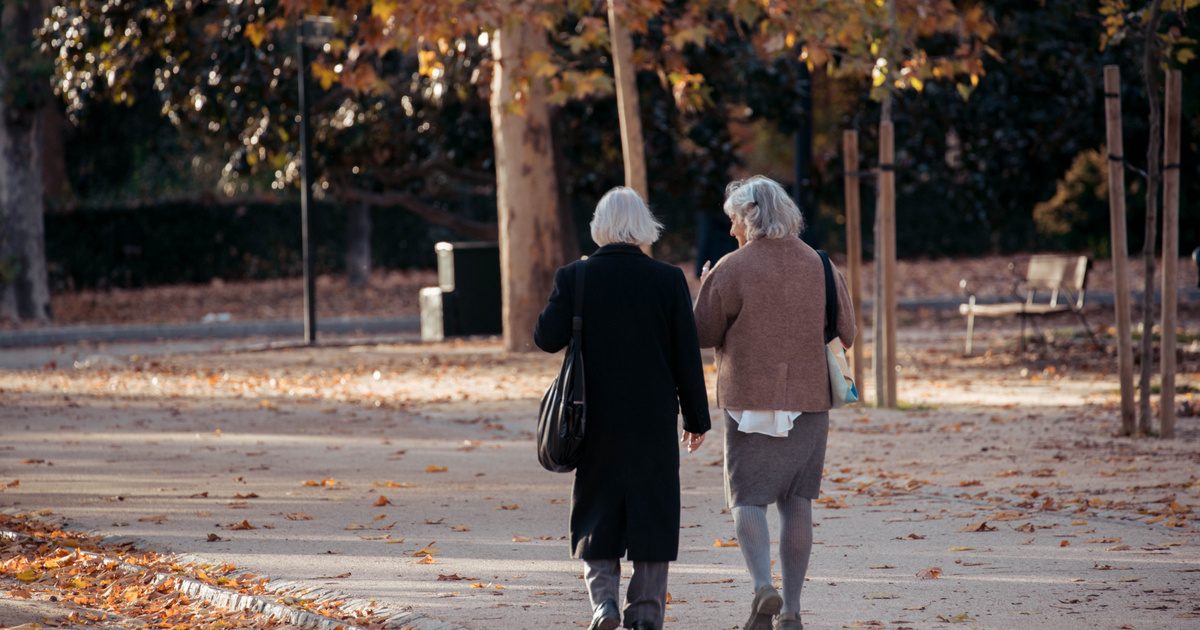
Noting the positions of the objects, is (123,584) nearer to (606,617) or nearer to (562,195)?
(606,617)

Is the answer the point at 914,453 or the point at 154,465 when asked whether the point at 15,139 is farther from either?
the point at 914,453

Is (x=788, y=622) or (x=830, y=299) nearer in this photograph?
(x=788, y=622)

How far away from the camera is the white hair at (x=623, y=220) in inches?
226

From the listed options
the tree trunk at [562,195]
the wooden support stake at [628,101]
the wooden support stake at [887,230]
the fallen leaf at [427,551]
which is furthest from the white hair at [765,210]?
the tree trunk at [562,195]

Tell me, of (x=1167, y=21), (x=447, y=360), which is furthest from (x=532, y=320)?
Answer: (x=1167, y=21)

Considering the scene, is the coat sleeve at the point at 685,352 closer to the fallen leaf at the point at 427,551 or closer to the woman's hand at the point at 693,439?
the woman's hand at the point at 693,439

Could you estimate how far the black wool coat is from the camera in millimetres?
5715

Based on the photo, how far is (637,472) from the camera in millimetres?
5730

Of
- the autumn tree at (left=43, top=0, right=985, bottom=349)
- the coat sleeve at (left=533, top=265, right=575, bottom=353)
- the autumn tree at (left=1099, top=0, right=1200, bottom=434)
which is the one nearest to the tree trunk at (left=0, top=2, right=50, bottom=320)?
the autumn tree at (left=43, top=0, right=985, bottom=349)

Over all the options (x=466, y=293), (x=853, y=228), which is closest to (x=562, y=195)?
(x=466, y=293)

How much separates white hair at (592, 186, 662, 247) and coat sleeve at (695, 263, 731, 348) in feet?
1.00

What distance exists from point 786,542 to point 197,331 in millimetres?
19325

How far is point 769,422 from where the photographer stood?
5832 mm

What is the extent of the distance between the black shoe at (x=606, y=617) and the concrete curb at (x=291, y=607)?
0.53 metres
